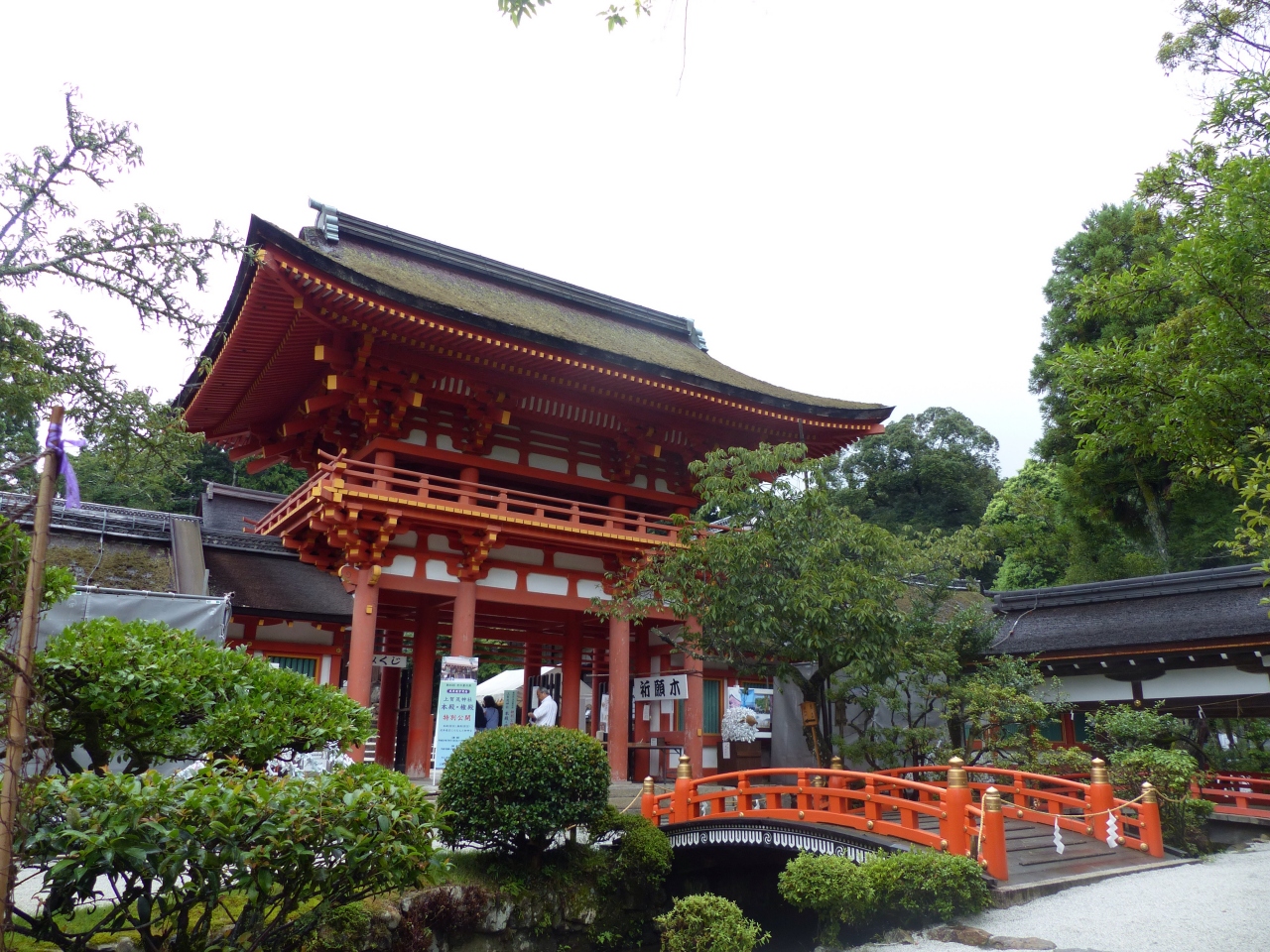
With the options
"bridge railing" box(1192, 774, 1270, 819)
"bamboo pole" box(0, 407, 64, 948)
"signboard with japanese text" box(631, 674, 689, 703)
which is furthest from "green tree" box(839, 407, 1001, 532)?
"bamboo pole" box(0, 407, 64, 948)

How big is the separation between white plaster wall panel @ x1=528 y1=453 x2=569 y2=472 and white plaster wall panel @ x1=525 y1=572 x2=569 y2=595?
1.85 meters

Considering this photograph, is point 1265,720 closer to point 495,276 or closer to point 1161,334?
point 1161,334

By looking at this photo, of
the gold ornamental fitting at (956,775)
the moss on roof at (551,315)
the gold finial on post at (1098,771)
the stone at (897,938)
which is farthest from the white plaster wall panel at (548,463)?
the stone at (897,938)

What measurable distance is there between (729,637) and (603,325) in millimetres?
9131

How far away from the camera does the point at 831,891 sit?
7.79 meters

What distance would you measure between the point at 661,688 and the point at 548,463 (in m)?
4.48

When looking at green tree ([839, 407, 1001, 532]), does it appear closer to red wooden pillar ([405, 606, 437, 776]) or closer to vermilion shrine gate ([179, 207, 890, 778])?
vermilion shrine gate ([179, 207, 890, 778])

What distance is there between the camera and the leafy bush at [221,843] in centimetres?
→ 424

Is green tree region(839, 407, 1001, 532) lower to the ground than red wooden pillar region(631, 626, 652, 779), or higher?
higher

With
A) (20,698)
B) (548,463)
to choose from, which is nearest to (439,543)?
(548,463)

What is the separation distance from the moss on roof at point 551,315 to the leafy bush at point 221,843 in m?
9.06

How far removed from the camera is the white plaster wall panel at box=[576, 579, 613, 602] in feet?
48.9

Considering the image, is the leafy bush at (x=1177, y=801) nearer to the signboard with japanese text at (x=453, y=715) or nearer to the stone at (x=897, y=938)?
the stone at (x=897, y=938)

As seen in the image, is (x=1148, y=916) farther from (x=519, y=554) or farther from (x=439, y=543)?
(x=439, y=543)
